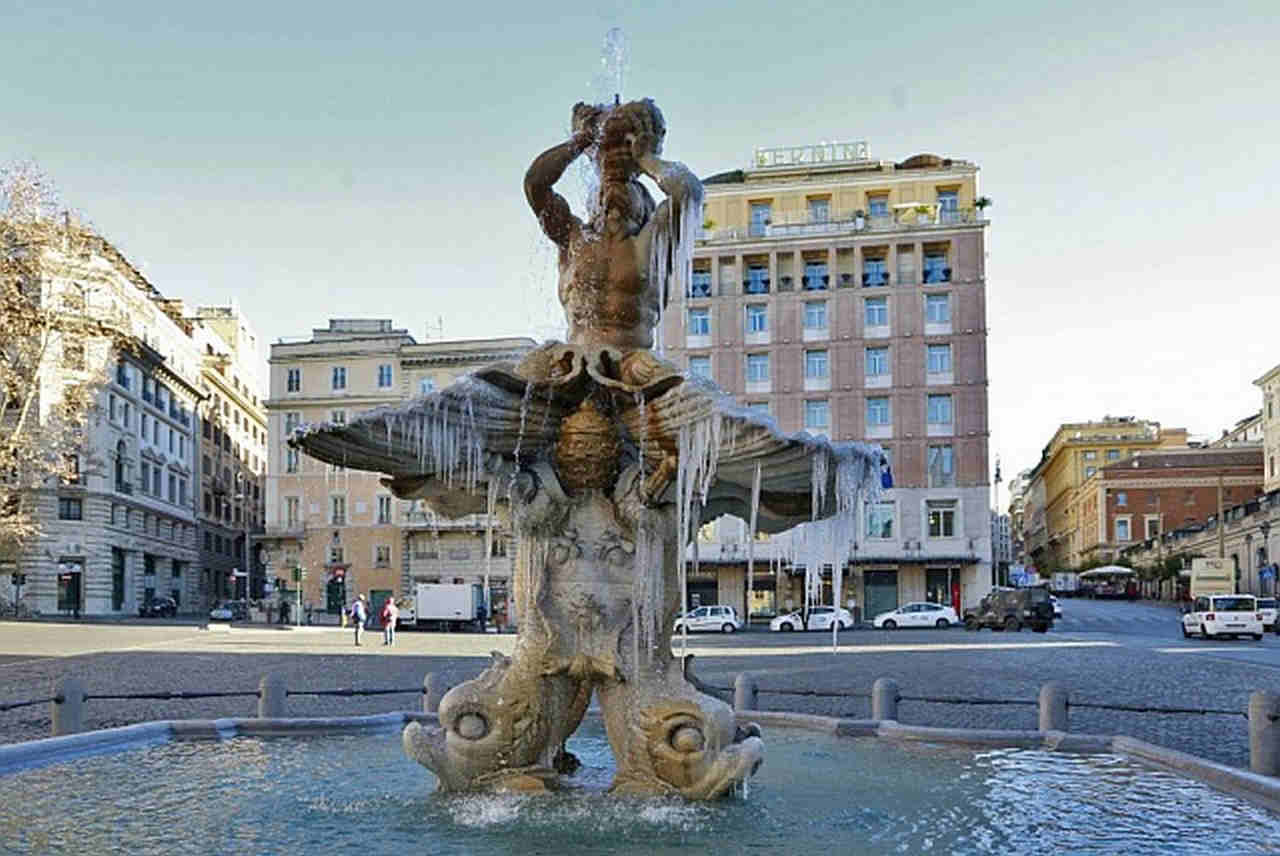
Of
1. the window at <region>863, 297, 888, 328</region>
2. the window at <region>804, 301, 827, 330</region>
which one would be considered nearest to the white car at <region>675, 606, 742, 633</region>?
the window at <region>804, 301, 827, 330</region>

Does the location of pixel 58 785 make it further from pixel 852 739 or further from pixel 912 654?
pixel 912 654

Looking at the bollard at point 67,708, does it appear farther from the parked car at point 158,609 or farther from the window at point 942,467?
the parked car at point 158,609

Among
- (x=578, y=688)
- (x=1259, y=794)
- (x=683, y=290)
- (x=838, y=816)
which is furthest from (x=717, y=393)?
(x=1259, y=794)

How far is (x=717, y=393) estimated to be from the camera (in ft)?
A: 24.4

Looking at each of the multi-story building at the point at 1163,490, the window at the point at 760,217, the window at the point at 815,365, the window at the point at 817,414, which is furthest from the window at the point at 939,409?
the multi-story building at the point at 1163,490

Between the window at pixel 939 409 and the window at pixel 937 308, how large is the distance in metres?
3.83

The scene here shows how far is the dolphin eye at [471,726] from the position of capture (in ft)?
24.2

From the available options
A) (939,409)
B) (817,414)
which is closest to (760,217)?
(817,414)

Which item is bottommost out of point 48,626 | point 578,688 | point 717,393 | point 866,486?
point 48,626

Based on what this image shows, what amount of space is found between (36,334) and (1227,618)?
41.9m

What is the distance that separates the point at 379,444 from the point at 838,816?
354cm

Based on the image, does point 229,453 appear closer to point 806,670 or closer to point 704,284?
point 704,284

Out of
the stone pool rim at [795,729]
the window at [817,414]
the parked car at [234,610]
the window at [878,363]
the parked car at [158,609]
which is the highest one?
the window at [878,363]

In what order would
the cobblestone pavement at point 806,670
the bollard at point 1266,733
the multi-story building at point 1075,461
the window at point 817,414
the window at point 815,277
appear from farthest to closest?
the multi-story building at point 1075,461
the window at point 815,277
the window at point 817,414
the cobblestone pavement at point 806,670
the bollard at point 1266,733
